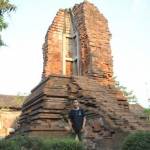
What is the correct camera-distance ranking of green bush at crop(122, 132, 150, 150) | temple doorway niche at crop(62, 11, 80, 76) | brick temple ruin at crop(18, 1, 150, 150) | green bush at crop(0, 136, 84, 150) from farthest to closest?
temple doorway niche at crop(62, 11, 80, 76)
brick temple ruin at crop(18, 1, 150, 150)
green bush at crop(0, 136, 84, 150)
green bush at crop(122, 132, 150, 150)

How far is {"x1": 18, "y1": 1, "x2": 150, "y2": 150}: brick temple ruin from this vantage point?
A: 32.4 feet

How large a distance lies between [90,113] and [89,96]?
58cm

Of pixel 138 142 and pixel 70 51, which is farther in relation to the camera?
pixel 70 51

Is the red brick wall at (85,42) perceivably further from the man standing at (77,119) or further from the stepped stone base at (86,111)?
the man standing at (77,119)

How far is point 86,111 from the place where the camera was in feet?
34.6

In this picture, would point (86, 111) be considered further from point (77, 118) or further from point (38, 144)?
point (38, 144)

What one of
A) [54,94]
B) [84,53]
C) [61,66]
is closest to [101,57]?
[84,53]

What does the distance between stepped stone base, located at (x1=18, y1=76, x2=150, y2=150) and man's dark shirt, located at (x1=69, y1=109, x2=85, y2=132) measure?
1.37 feet

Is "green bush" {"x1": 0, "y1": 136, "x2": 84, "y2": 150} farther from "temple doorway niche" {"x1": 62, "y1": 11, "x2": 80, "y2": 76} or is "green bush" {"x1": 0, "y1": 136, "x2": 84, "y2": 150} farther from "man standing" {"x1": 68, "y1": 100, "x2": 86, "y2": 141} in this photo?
"temple doorway niche" {"x1": 62, "y1": 11, "x2": 80, "y2": 76}

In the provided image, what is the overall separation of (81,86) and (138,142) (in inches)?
169

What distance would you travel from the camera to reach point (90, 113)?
34.2ft

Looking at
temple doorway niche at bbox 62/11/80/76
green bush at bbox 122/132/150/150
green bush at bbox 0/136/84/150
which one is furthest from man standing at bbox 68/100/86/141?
temple doorway niche at bbox 62/11/80/76

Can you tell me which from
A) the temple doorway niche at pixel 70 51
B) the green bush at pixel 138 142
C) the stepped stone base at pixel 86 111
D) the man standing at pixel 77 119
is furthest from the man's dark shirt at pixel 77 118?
the temple doorway niche at pixel 70 51

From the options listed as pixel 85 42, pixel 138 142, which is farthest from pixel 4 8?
pixel 138 142
